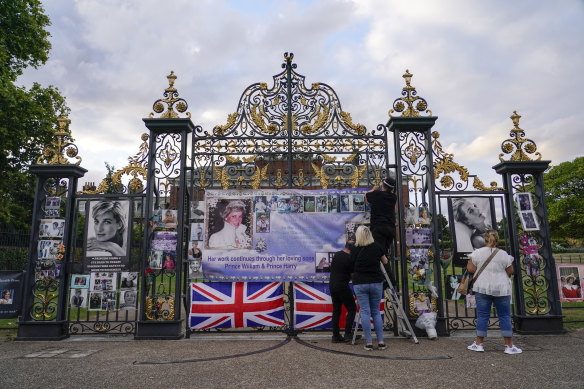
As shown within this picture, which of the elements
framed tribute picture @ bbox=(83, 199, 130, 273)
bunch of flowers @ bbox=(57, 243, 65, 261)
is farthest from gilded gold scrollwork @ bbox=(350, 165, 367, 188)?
bunch of flowers @ bbox=(57, 243, 65, 261)

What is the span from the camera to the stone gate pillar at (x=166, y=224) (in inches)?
263

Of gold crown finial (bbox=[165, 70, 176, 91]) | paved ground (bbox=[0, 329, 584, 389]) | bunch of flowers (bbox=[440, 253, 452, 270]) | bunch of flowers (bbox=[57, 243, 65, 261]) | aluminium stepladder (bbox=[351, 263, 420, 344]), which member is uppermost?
gold crown finial (bbox=[165, 70, 176, 91])

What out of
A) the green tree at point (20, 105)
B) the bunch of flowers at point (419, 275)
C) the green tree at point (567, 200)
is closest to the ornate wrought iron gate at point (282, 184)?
the bunch of flowers at point (419, 275)

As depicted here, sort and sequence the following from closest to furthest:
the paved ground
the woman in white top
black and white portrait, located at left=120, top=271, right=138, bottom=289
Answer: the paved ground → the woman in white top → black and white portrait, located at left=120, top=271, right=138, bottom=289

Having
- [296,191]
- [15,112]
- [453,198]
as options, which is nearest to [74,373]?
[296,191]

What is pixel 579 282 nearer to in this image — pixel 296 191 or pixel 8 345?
pixel 296 191

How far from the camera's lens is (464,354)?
5.36 metres

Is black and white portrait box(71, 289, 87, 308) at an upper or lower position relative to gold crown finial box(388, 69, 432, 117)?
lower

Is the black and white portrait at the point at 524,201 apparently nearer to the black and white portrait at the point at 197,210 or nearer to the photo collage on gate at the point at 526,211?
the photo collage on gate at the point at 526,211

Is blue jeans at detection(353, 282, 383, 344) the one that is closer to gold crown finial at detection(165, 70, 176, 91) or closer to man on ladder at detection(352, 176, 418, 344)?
man on ladder at detection(352, 176, 418, 344)

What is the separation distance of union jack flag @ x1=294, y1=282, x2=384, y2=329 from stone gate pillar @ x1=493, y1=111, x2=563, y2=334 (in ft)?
9.51

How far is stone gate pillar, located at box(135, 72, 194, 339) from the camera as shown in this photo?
668cm

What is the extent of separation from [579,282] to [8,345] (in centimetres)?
1093

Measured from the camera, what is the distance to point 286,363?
493 cm
